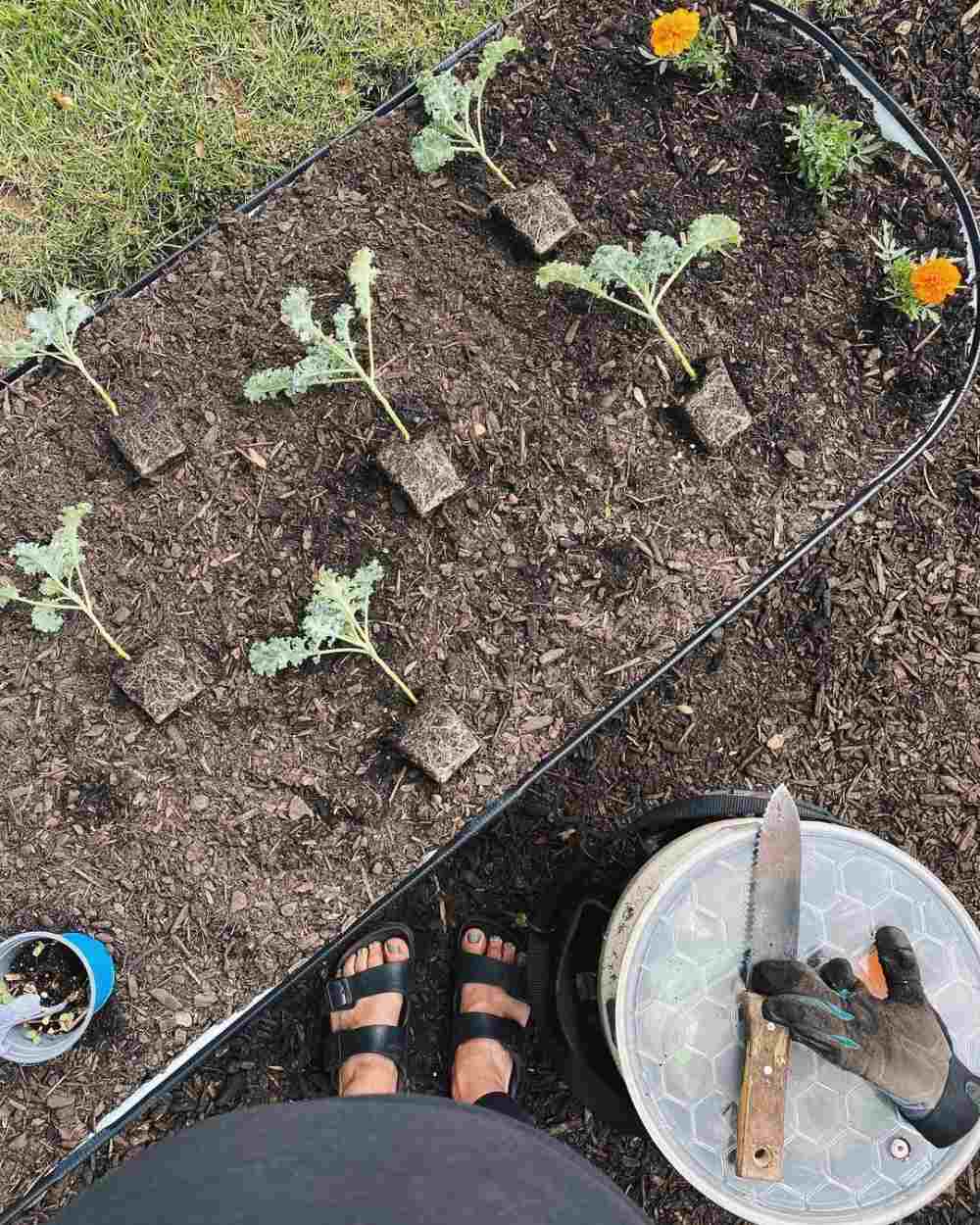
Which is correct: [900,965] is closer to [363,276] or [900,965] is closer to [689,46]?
[363,276]

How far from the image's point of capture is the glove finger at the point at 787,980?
162 cm

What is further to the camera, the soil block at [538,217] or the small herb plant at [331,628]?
the soil block at [538,217]

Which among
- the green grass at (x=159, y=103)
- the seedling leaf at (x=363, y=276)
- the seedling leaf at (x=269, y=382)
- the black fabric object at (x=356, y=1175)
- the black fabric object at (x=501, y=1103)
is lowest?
the black fabric object at (x=501, y=1103)

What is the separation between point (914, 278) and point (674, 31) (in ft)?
2.58

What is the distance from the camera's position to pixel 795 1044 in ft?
5.71

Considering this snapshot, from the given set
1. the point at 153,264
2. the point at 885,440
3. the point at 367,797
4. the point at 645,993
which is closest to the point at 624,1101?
the point at 645,993

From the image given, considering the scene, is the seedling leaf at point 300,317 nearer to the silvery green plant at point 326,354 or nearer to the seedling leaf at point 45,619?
the silvery green plant at point 326,354

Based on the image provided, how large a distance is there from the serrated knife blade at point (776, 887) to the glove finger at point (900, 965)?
0.53 ft

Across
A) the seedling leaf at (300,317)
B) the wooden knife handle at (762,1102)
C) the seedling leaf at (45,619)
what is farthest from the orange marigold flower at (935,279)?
the seedling leaf at (45,619)

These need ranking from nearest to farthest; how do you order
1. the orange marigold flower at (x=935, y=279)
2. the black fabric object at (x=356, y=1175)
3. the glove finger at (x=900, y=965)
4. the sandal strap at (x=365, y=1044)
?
the black fabric object at (x=356, y=1175) → the glove finger at (x=900, y=965) → the orange marigold flower at (x=935, y=279) → the sandal strap at (x=365, y=1044)

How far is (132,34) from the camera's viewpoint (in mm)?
2527

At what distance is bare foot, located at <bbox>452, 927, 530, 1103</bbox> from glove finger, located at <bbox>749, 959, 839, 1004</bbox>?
2.61 feet

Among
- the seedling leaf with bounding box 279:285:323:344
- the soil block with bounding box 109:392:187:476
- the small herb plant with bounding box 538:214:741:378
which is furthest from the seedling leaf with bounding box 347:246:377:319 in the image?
the soil block with bounding box 109:392:187:476

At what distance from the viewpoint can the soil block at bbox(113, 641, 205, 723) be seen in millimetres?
2037
